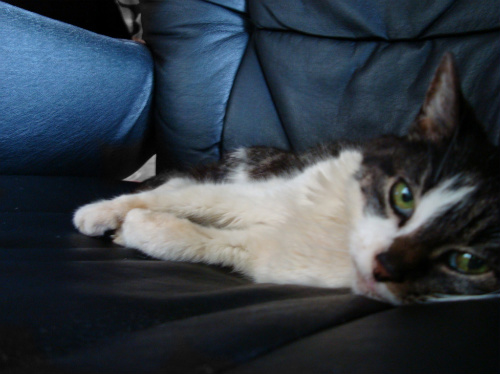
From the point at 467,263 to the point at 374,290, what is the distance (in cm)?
16

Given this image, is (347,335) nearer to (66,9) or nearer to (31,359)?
(31,359)

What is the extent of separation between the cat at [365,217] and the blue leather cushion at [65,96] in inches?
19.0

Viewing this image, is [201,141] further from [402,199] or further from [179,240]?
[402,199]

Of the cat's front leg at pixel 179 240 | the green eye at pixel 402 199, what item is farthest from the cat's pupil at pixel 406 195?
the cat's front leg at pixel 179 240

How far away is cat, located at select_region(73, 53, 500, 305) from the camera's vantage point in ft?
2.42

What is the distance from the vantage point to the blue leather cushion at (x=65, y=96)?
1.33 meters

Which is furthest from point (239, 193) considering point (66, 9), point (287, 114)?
point (66, 9)

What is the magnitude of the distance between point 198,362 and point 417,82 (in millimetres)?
1028

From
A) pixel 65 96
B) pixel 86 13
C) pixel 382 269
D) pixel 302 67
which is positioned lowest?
pixel 382 269

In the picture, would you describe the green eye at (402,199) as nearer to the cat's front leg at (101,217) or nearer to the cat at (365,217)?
the cat at (365,217)

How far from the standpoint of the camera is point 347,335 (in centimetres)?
52

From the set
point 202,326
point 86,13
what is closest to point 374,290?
point 202,326

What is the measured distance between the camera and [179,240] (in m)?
0.95

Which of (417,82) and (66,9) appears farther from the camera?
(66,9)
